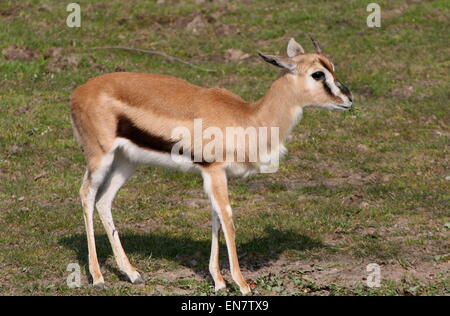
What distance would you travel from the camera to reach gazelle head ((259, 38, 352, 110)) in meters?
9.06

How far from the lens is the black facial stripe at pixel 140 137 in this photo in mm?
9031

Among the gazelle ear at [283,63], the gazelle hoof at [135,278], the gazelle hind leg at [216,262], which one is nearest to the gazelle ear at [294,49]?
the gazelle ear at [283,63]

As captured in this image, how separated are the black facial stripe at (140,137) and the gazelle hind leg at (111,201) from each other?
42cm

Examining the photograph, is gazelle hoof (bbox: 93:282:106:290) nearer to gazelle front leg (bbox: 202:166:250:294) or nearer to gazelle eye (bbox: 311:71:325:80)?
gazelle front leg (bbox: 202:166:250:294)

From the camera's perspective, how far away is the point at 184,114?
900 cm

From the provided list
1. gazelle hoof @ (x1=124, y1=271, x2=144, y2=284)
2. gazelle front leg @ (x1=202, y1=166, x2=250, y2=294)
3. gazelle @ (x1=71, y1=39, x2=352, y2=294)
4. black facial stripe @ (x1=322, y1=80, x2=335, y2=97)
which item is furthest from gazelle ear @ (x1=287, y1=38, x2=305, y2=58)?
gazelle hoof @ (x1=124, y1=271, x2=144, y2=284)

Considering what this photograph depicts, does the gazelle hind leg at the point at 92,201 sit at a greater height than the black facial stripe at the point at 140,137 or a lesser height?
lesser

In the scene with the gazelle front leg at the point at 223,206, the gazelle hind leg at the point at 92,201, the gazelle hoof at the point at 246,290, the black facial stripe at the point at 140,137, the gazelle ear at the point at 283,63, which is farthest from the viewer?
the gazelle hind leg at the point at 92,201

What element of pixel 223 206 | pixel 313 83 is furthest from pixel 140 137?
pixel 313 83

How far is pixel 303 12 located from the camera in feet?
65.6

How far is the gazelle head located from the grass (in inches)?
75.5

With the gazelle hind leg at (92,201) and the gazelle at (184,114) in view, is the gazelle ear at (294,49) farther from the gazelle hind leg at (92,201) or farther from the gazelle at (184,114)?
the gazelle hind leg at (92,201)

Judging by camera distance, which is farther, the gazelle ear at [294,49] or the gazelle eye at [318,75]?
the gazelle ear at [294,49]

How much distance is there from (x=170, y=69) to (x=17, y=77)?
3.12 m
